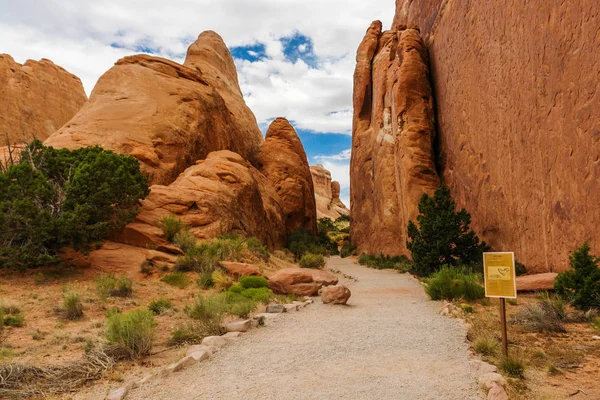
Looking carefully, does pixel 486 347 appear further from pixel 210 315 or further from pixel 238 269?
pixel 238 269

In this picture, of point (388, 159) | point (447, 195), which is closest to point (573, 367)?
point (447, 195)

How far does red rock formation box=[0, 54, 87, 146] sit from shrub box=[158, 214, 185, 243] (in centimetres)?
2961

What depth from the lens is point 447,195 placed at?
703 inches

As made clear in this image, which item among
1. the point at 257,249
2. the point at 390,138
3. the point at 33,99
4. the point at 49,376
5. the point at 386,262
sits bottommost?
the point at 49,376

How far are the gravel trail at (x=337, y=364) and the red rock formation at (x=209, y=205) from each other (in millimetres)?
9078

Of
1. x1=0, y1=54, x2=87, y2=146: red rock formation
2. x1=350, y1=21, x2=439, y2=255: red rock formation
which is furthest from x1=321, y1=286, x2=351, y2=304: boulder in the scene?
x1=0, y1=54, x2=87, y2=146: red rock formation

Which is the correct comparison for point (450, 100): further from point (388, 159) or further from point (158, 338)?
point (158, 338)

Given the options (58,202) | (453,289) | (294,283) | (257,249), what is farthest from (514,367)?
(257,249)

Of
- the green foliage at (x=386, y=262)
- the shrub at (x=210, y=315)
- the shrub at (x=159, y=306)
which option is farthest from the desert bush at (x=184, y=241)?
the green foliage at (x=386, y=262)

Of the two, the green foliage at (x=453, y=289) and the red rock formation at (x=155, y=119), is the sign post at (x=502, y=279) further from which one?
the red rock formation at (x=155, y=119)

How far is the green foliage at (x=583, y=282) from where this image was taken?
27.5ft

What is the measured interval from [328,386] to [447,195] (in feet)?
48.1

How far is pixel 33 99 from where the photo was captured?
137 feet

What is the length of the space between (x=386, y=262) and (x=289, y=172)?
51.4 ft
